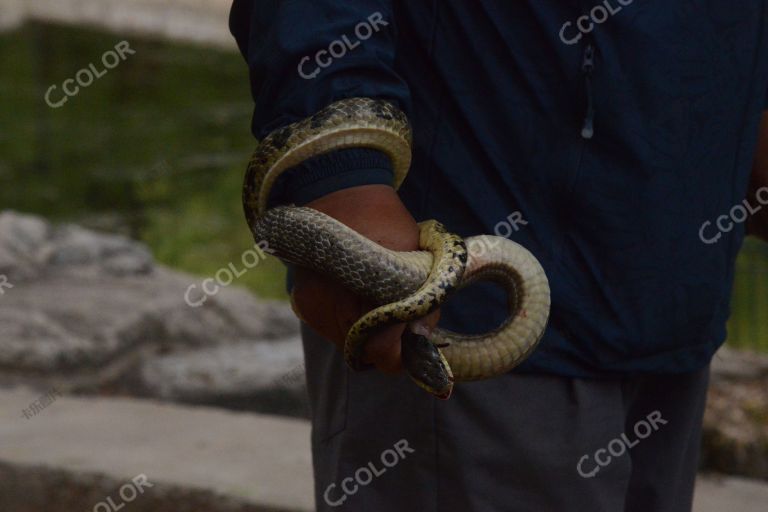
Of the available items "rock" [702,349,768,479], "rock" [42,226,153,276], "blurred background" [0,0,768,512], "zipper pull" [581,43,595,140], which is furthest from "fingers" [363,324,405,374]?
"rock" [42,226,153,276]

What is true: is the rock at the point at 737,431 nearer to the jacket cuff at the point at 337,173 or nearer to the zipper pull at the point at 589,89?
the zipper pull at the point at 589,89

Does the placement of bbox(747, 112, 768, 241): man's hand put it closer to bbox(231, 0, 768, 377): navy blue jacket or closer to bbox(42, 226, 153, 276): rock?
bbox(231, 0, 768, 377): navy blue jacket

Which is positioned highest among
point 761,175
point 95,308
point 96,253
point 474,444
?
point 761,175

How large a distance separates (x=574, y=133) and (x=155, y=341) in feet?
9.28

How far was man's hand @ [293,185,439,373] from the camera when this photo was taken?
1.47 meters

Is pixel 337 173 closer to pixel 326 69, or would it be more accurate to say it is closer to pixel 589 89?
pixel 326 69

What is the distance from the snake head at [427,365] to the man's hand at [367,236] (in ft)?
0.07

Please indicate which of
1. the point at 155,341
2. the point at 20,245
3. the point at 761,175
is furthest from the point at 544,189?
the point at 20,245

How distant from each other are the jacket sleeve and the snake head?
0.66ft

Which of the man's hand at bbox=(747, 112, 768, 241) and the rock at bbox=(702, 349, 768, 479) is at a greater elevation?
the man's hand at bbox=(747, 112, 768, 241)

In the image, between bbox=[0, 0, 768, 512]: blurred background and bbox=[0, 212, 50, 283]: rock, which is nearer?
bbox=[0, 0, 768, 512]: blurred background

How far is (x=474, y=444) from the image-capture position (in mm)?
1633

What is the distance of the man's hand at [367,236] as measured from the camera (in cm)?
147

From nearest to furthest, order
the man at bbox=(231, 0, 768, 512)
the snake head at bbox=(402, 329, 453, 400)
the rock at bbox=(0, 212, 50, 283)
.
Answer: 1. the snake head at bbox=(402, 329, 453, 400)
2. the man at bbox=(231, 0, 768, 512)
3. the rock at bbox=(0, 212, 50, 283)
